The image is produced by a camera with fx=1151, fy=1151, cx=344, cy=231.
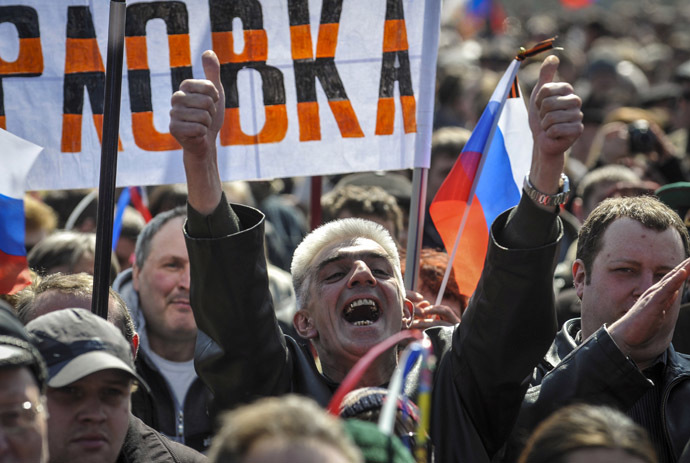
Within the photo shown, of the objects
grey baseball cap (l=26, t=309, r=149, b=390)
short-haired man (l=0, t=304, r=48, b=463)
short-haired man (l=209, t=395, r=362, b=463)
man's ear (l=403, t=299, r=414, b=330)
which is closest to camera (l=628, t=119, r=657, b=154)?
man's ear (l=403, t=299, r=414, b=330)

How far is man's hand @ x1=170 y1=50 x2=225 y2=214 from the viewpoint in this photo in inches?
127

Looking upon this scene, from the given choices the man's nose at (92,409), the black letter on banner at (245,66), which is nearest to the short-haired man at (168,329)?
the black letter on banner at (245,66)

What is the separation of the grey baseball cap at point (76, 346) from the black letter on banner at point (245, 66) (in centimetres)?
178

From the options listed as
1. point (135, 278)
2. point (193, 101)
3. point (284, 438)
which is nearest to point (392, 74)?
point (193, 101)

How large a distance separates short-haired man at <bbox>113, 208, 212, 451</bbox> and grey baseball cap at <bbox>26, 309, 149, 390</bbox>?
5.38 ft

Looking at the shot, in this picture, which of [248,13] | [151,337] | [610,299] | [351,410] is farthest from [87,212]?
[351,410]

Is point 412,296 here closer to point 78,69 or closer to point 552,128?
point 552,128

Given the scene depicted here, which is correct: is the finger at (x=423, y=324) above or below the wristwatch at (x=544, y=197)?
below

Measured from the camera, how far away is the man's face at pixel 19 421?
88.6 inches

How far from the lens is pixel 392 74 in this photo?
14.5 ft

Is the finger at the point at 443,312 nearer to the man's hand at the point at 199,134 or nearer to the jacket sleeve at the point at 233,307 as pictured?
the jacket sleeve at the point at 233,307

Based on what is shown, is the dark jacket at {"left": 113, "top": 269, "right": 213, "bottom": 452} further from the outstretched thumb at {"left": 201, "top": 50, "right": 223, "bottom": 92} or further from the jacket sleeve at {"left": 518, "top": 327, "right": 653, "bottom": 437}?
the jacket sleeve at {"left": 518, "top": 327, "right": 653, "bottom": 437}

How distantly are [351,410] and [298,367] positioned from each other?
101 cm

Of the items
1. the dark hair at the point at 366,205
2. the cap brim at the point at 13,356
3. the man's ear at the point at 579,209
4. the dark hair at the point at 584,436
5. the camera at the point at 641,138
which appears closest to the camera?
the dark hair at the point at 584,436
